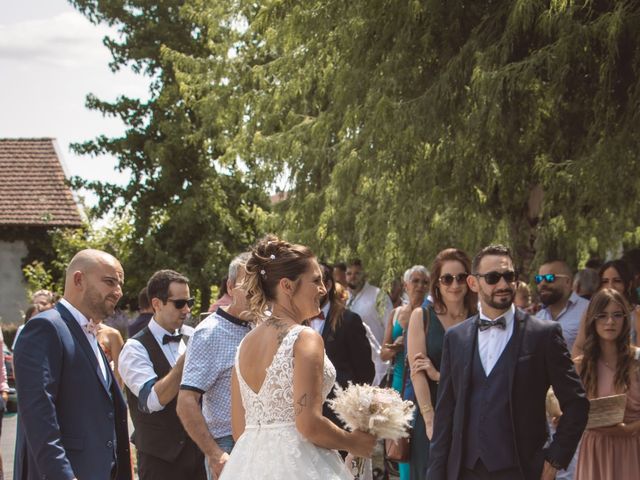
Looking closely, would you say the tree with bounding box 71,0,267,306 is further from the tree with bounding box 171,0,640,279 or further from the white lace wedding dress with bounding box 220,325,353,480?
the white lace wedding dress with bounding box 220,325,353,480

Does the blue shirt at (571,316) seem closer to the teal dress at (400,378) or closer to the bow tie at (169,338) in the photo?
the teal dress at (400,378)

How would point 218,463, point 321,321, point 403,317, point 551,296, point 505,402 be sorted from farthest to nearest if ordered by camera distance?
point 551,296 → point 403,317 → point 321,321 → point 505,402 → point 218,463

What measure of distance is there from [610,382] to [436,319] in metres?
1.33

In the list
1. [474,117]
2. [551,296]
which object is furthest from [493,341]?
[551,296]

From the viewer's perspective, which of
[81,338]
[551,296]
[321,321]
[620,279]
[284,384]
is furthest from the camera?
[551,296]

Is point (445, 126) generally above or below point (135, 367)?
above

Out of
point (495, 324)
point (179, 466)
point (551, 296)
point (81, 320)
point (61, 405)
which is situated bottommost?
point (179, 466)

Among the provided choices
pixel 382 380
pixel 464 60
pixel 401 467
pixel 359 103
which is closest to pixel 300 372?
pixel 401 467

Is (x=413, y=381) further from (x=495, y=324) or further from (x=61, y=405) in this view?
(x=61, y=405)

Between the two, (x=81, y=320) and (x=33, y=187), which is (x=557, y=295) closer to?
(x=81, y=320)

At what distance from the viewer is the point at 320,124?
14727 mm

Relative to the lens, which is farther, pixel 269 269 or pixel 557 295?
pixel 557 295

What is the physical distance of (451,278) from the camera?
8539mm

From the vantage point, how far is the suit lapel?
20.6 feet
